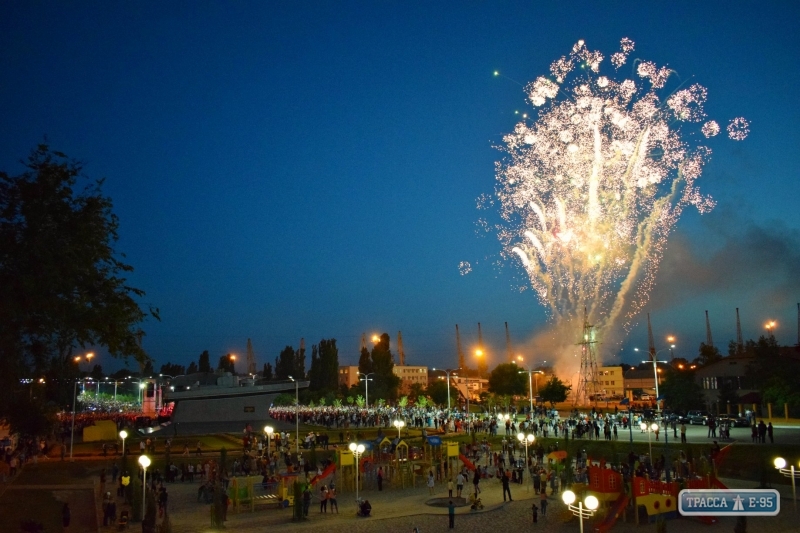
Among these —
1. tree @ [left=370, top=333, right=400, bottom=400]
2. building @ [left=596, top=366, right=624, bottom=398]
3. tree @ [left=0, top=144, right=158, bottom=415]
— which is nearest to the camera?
tree @ [left=0, top=144, right=158, bottom=415]

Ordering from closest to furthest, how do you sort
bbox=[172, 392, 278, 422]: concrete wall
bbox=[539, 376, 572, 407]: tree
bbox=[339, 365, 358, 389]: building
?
bbox=[172, 392, 278, 422]: concrete wall
bbox=[539, 376, 572, 407]: tree
bbox=[339, 365, 358, 389]: building

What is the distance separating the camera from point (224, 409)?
199 ft

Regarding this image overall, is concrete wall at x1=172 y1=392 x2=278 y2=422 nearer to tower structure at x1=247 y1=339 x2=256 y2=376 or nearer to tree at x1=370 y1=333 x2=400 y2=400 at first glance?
tree at x1=370 y1=333 x2=400 y2=400

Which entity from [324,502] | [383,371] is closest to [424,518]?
[324,502]

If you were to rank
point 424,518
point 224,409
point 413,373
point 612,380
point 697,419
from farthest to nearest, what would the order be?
1. point 413,373
2. point 612,380
3. point 224,409
4. point 697,419
5. point 424,518

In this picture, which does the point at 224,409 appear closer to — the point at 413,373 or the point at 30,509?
the point at 30,509

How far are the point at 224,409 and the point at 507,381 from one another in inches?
1998

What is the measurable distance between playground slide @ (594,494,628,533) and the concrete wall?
1786 inches

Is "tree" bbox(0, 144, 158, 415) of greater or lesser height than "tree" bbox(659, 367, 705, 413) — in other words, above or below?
above

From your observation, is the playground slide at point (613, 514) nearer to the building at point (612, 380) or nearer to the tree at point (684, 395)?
the tree at point (684, 395)

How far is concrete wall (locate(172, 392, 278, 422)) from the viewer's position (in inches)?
2350

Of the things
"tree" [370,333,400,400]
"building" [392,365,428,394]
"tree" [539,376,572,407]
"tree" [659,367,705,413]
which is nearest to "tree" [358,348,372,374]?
"tree" [370,333,400,400]

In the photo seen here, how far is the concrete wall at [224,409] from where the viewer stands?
196ft

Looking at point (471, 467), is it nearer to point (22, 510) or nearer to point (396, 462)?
point (396, 462)
